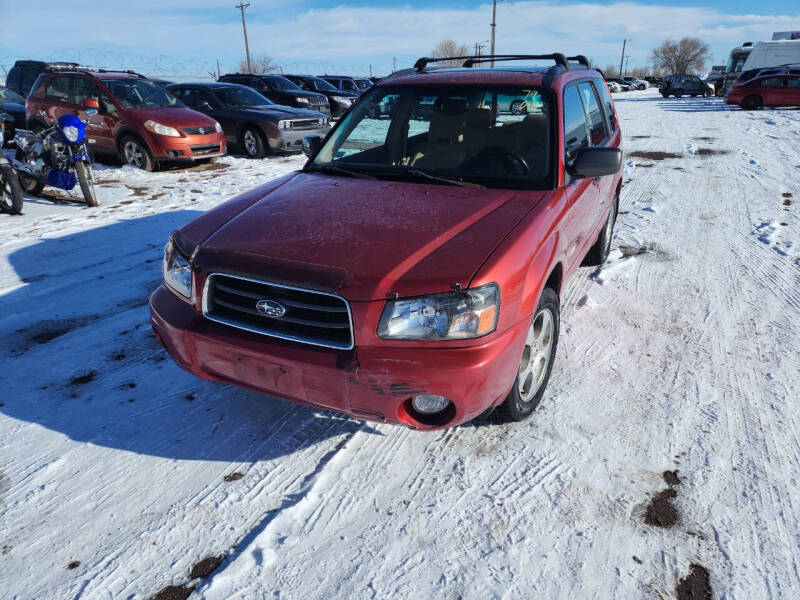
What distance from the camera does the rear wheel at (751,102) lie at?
20842 mm

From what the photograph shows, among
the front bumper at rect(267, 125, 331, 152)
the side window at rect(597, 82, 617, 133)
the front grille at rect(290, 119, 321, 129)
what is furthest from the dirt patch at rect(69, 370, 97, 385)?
the front grille at rect(290, 119, 321, 129)

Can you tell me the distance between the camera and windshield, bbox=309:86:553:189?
3125 millimetres

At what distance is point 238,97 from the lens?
38.6ft

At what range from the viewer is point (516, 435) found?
279 centimetres

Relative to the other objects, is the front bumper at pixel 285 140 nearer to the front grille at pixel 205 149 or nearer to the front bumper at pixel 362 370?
the front grille at pixel 205 149

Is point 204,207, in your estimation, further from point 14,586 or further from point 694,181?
point 694,181

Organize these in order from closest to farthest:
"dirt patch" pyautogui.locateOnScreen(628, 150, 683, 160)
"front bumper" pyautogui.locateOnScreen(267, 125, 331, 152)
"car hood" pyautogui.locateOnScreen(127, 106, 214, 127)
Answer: "car hood" pyautogui.locateOnScreen(127, 106, 214, 127)
"dirt patch" pyautogui.locateOnScreen(628, 150, 683, 160)
"front bumper" pyautogui.locateOnScreen(267, 125, 331, 152)

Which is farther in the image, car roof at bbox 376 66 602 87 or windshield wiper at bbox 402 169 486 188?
car roof at bbox 376 66 602 87

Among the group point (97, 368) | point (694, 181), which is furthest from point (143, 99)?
point (694, 181)

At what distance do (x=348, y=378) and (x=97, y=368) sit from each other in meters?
2.02

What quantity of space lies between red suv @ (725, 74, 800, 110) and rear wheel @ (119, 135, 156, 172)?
71.1 ft

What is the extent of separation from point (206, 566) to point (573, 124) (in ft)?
10.4

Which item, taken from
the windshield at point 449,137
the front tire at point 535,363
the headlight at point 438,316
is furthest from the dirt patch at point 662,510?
the windshield at point 449,137

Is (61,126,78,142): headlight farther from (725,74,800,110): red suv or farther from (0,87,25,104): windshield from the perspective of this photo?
(725,74,800,110): red suv
